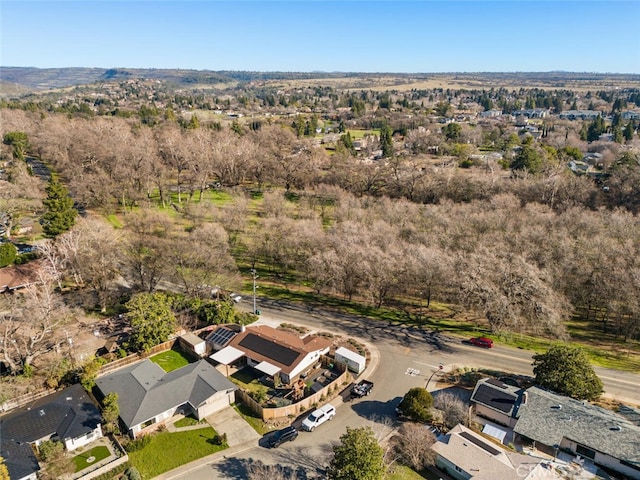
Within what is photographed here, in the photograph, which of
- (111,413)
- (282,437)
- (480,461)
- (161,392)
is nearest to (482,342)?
(480,461)

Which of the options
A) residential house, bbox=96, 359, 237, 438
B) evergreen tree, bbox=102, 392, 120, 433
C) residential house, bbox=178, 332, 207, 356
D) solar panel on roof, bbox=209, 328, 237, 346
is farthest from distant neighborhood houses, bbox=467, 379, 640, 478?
evergreen tree, bbox=102, 392, 120, 433

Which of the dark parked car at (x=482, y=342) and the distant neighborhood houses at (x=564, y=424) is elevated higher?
the distant neighborhood houses at (x=564, y=424)

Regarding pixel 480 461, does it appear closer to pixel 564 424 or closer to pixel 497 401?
pixel 497 401

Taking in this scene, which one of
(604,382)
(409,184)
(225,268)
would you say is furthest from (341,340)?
(409,184)

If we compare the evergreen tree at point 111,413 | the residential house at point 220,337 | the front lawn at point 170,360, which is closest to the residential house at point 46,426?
the evergreen tree at point 111,413

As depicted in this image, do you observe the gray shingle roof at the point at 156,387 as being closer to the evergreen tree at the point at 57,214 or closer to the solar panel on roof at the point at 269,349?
the solar panel on roof at the point at 269,349

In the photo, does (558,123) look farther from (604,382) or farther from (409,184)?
(604,382)
